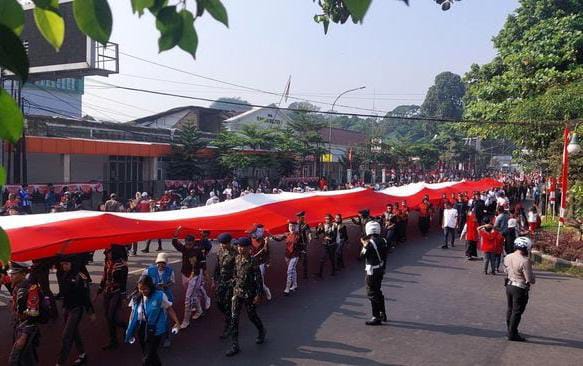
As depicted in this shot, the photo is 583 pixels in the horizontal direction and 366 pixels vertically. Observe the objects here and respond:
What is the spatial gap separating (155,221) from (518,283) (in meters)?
6.37

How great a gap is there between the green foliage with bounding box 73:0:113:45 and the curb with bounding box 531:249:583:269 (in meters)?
14.6

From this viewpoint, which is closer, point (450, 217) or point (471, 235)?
point (471, 235)

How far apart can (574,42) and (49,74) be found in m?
20.4

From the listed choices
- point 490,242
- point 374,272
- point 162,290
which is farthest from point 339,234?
point 162,290

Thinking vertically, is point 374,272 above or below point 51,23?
below

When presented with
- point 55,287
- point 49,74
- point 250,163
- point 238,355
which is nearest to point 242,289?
point 238,355

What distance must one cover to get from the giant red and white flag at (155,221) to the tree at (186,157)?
16.8 meters

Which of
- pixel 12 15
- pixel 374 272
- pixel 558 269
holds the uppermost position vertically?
pixel 12 15

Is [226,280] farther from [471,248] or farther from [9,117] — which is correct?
[471,248]

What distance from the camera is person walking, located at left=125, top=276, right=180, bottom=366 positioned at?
6.37m

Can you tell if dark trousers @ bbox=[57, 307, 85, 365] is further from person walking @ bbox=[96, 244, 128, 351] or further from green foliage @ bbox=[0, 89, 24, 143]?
green foliage @ bbox=[0, 89, 24, 143]

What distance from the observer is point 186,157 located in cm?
3228

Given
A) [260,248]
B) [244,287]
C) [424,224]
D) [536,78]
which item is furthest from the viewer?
[536,78]

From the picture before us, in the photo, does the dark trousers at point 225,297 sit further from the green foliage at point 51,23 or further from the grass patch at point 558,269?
the grass patch at point 558,269
